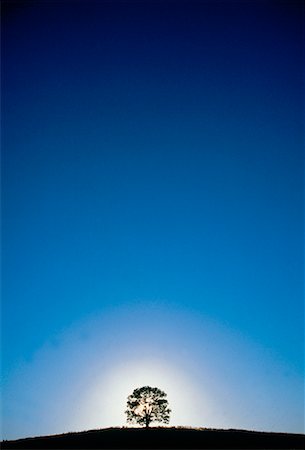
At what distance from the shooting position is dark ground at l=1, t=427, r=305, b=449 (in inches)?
1608

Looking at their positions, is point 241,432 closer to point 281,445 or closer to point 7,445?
point 281,445

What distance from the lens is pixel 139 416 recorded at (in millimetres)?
58875

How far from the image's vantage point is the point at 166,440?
43125 millimetres

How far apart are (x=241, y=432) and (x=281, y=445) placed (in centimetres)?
979

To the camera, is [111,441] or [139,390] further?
[139,390]

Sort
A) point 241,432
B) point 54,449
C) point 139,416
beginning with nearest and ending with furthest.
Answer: point 54,449
point 241,432
point 139,416

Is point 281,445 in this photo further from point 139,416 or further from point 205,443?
point 139,416

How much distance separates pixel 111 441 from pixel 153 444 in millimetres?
5611

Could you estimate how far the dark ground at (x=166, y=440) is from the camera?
40.8 m

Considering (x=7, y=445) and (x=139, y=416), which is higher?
(x=139, y=416)

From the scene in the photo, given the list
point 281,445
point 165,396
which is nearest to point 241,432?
point 281,445

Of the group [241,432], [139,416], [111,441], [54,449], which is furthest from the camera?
→ [139,416]

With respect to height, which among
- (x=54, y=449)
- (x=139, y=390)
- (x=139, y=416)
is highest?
(x=139, y=390)

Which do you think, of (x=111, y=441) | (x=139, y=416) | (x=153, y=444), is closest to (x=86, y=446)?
(x=111, y=441)
